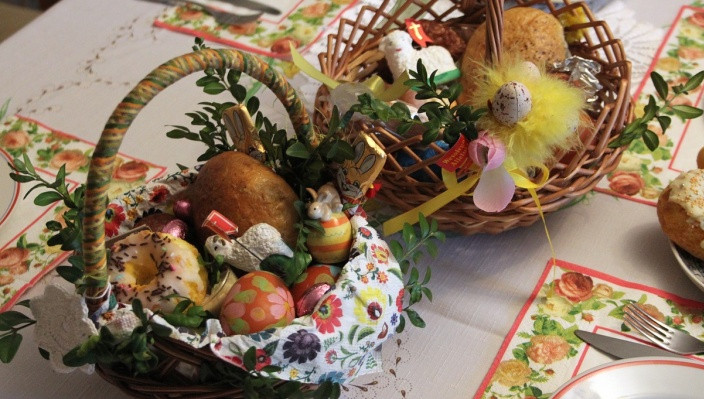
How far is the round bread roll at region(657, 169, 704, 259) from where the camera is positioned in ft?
3.10

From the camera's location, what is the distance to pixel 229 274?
842mm

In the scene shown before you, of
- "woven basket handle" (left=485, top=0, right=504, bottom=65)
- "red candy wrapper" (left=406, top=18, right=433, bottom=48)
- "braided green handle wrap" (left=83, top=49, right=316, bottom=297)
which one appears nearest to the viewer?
"braided green handle wrap" (left=83, top=49, right=316, bottom=297)

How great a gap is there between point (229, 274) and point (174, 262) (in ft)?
0.21

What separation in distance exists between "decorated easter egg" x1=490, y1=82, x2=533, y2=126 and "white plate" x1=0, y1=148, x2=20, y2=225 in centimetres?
66

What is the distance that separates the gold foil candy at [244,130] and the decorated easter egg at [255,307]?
0.20 m

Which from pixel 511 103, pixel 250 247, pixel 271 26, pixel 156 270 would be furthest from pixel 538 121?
pixel 271 26

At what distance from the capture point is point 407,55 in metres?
1.18

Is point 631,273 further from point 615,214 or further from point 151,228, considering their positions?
point 151,228

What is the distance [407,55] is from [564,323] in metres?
0.47

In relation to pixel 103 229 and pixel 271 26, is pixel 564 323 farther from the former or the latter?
pixel 271 26

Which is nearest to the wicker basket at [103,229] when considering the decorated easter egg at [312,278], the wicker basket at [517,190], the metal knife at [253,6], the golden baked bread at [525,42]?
the decorated easter egg at [312,278]

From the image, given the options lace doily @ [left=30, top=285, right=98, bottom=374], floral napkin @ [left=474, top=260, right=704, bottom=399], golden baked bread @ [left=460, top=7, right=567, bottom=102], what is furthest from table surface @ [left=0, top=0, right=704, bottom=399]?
golden baked bread @ [left=460, top=7, right=567, bottom=102]

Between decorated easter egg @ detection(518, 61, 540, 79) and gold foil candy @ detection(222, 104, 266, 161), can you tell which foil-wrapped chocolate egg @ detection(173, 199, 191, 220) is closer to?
gold foil candy @ detection(222, 104, 266, 161)

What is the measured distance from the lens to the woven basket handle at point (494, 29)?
3.29ft
